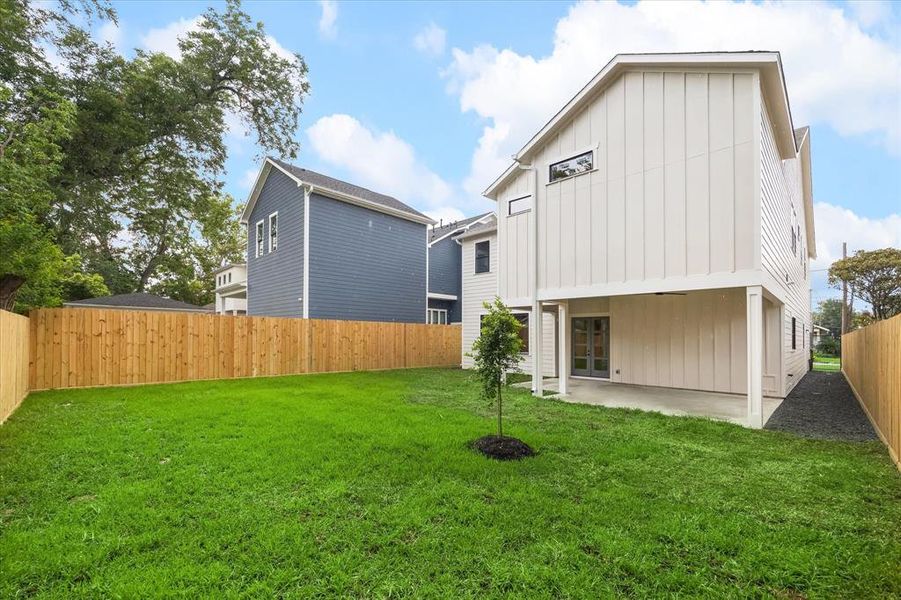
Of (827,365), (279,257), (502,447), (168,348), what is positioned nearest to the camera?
(502,447)

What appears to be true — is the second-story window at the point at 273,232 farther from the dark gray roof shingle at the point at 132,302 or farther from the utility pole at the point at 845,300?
the utility pole at the point at 845,300

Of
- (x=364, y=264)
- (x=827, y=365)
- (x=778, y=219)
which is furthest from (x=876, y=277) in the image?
(x=364, y=264)

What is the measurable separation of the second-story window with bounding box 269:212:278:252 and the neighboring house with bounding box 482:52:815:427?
31.4 feet

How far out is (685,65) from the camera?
725 cm

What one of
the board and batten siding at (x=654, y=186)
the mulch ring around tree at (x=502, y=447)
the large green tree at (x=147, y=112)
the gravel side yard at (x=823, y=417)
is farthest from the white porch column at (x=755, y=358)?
the large green tree at (x=147, y=112)

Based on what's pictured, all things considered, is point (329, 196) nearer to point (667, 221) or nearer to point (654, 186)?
point (654, 186)

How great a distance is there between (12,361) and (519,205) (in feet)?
33.0

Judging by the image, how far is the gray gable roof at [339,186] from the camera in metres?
15.7

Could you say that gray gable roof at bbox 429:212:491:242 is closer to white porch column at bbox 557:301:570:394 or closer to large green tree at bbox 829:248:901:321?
white porch column at bbox 557:301:570:394

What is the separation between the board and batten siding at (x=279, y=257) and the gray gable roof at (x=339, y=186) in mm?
397

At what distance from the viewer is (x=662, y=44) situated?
40.1 ft

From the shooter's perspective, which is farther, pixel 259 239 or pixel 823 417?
pixel 259 239

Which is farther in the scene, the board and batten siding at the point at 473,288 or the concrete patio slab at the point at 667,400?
the board and batten siding at the point at 473,288

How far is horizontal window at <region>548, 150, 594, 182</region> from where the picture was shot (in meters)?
8.77
